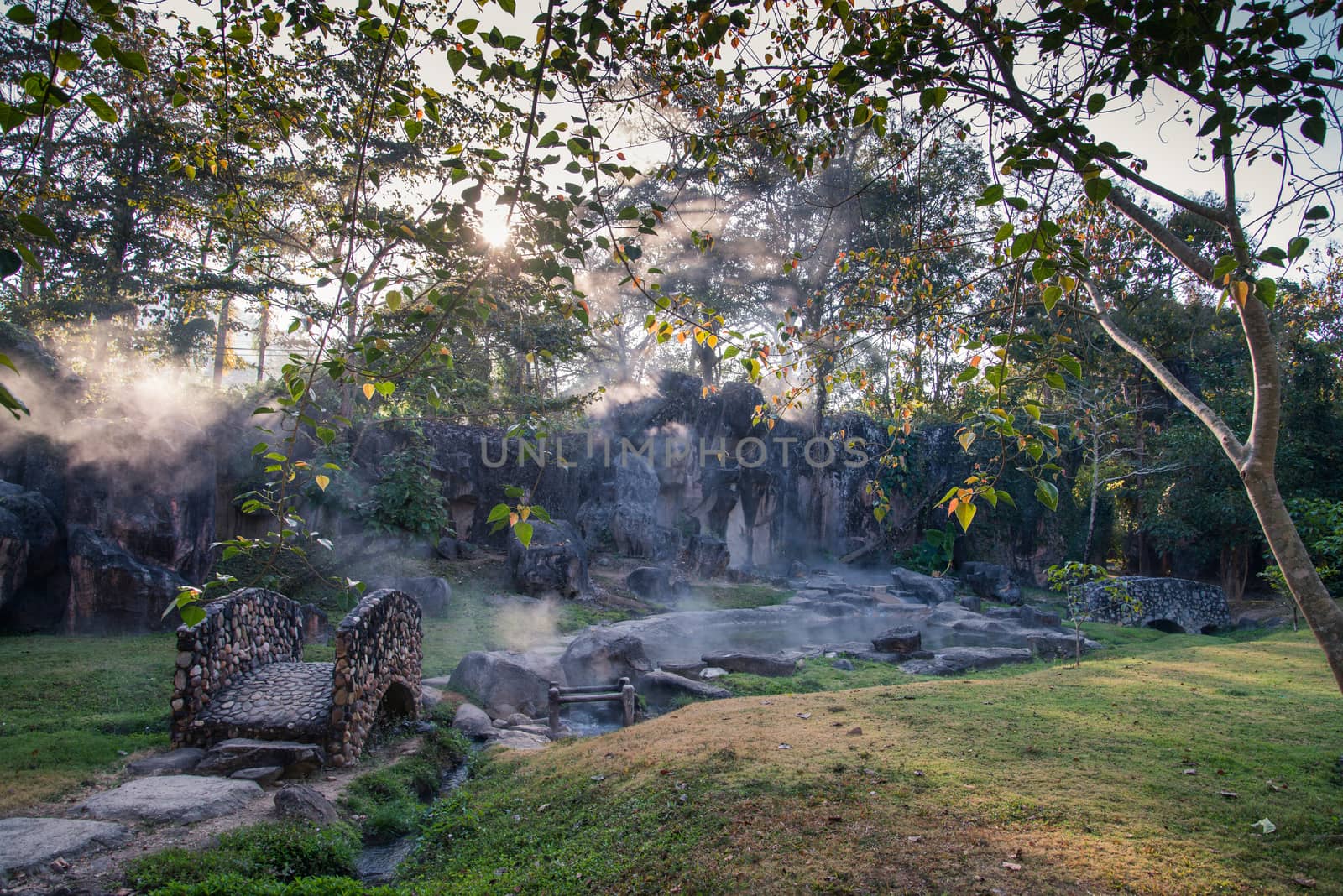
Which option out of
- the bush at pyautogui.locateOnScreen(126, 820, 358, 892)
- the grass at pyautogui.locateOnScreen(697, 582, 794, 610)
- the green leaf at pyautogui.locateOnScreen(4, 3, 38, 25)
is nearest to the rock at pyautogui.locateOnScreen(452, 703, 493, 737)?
the bush at pyautogui.locateOnScreen(126, 820, 358, 892)

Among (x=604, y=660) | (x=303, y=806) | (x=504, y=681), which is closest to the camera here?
(x=303, y=806)

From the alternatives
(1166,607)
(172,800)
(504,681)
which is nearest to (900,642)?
(504,681)

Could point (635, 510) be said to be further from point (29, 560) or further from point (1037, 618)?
point (29, 560)

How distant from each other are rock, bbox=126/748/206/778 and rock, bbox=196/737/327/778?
11 centimetres

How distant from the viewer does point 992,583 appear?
22719mm

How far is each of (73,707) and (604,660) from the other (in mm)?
6601

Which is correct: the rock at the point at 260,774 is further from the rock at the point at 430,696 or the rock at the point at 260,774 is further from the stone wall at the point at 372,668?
the rock at the point at 430,696

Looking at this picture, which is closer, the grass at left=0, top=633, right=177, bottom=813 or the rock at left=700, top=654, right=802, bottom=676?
the grass at left=0, top=633, right=177, bottom=813

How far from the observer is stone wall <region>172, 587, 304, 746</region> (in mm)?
7156

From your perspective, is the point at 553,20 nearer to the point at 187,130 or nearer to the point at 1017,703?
the point at 1017,703

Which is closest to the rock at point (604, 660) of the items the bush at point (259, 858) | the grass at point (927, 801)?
the grass at point (927, 801)

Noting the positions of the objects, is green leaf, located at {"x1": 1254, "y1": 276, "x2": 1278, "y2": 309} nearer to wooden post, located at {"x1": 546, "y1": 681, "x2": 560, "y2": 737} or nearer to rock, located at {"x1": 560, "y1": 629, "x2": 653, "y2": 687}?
wooden post, located at {"x1": 546, "y1": 681, "x2": 560, "y2": 737}

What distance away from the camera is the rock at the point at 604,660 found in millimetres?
11625

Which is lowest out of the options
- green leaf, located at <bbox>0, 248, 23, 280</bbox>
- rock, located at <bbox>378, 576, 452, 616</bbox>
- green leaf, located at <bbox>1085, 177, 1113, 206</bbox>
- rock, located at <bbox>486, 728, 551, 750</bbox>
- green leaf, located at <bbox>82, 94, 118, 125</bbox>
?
rock, located at <bbox>486, 728, 551, 750</bbox>
